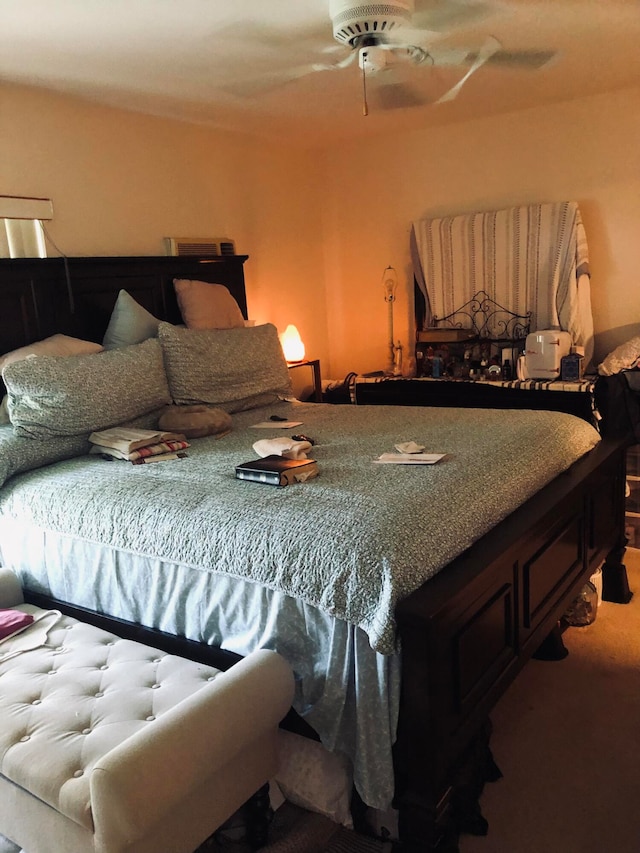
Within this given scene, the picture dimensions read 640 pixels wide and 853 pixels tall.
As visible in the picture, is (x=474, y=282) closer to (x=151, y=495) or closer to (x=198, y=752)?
(x=151, y=495)

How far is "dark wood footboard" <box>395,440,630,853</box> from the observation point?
1.55 meters

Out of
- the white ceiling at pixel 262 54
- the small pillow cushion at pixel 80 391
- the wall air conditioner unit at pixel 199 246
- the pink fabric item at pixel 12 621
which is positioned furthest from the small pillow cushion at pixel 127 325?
the pink fabric item at pixel 12 621

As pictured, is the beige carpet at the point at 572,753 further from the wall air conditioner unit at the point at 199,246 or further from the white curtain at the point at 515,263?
the wall air conditioner unit at the point at 199,246

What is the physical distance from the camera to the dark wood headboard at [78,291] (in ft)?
9.77

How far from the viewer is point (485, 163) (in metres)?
4.32

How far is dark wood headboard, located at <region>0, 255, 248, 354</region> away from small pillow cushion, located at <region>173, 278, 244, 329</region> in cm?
10

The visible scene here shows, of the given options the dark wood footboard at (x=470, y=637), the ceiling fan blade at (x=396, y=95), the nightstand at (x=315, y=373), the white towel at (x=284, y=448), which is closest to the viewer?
the dark wood footboard at (x=470, y=637)

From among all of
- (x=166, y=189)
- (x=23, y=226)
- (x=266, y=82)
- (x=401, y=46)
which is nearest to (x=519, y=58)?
(x=401, y=46)

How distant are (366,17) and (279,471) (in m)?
1.51

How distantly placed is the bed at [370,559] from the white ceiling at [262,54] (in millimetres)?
1221

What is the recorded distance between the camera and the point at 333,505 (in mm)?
1852

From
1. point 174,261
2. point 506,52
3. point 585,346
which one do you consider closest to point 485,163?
point 585,346

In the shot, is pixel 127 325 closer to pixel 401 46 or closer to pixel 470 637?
pixel 401 46

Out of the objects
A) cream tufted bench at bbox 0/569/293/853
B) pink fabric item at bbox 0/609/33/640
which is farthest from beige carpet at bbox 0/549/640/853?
pink fabric item at bbox 0/609/33/640
